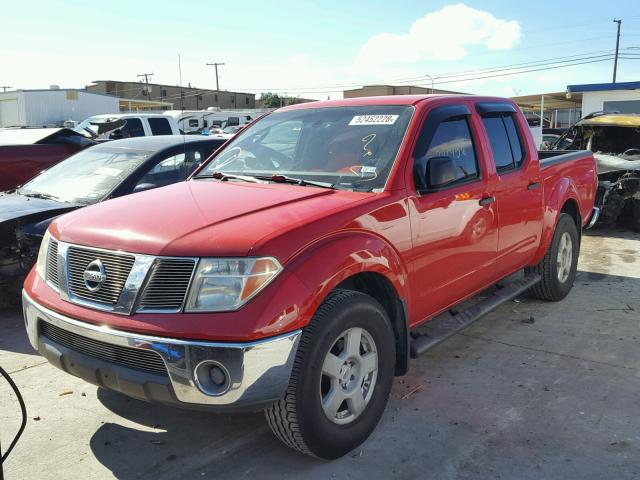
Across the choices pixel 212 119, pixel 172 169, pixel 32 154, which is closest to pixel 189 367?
pixel 172 169

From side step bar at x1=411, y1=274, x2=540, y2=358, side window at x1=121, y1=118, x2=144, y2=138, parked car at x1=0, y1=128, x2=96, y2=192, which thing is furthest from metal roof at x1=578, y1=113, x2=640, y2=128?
side window at x1=121, y1=118, x2=144, y2=138

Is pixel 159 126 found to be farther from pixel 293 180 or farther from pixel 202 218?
pixel 202 218

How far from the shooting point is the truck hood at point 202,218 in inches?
112

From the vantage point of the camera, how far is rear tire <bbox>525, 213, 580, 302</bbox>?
223 inches

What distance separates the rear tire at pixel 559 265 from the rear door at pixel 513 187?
0.46 meters

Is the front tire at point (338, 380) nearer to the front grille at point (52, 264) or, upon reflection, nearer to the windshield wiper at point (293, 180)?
the windshield wiper at point (293, 180)

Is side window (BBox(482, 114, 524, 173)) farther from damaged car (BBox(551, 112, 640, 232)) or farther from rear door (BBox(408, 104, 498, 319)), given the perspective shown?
damaged car (BBox(551, 112, 640, 232))

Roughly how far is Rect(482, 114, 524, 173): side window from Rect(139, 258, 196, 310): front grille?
2.77m

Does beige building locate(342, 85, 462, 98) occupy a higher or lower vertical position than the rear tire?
higher

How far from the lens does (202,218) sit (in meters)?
3.12

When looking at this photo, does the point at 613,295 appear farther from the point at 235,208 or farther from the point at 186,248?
the point at 186,248

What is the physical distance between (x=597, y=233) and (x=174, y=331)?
8.96 m

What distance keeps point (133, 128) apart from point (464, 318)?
11.1 meters

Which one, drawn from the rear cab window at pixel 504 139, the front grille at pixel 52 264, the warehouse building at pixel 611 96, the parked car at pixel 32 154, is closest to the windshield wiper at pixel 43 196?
the parked car at pixel 32 154
